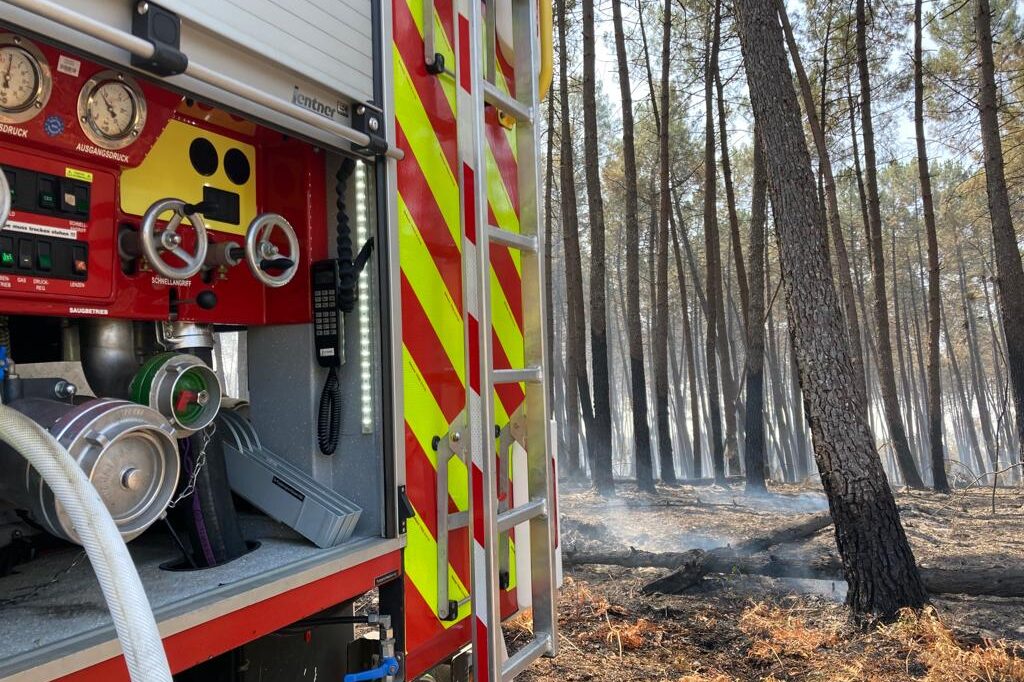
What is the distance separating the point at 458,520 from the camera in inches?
88.7

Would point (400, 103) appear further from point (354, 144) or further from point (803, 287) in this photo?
point (803, 287)

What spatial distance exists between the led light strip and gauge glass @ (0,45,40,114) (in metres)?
0.83

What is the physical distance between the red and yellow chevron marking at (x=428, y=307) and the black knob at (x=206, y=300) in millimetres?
504

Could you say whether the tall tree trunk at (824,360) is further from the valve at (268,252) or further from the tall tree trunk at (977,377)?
the tall tree trunk at (977,377)

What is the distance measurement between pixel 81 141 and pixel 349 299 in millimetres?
743

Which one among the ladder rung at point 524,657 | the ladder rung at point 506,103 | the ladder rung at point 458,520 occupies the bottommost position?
the ladder rung at point 524,657

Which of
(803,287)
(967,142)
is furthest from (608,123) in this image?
(803,287)

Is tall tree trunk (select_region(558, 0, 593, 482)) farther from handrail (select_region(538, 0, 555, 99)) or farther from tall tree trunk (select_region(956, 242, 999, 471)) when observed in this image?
tall tree trunk (select_region(956, 242, 999, 471))

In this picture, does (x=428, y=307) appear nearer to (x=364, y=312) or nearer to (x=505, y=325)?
(x=364, y=312)

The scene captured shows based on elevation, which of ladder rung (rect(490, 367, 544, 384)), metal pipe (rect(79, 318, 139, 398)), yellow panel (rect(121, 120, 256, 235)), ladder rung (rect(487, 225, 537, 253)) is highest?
yellow panel (rect(121, 120, 256, 235))

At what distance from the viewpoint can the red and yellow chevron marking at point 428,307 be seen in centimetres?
211

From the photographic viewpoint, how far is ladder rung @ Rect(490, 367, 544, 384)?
7.66ft

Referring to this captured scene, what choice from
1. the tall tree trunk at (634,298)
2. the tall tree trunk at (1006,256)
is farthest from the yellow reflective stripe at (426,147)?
the tall tree trunk at (634,298)


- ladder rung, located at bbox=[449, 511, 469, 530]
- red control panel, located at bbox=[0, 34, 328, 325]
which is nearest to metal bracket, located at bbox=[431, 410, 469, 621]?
ladder rung, located at bbox=[449, 511, 469, 530]
